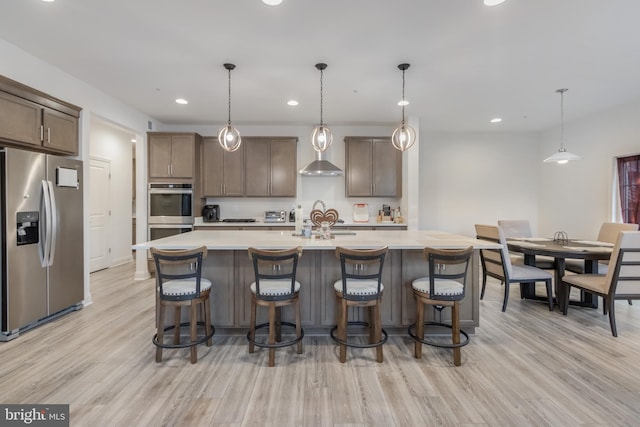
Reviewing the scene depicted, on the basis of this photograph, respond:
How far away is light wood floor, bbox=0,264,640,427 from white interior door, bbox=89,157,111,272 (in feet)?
9.62

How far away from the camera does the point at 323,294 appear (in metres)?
2.85

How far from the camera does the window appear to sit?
4.39m

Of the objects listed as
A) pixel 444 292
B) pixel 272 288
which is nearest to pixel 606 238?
pixel 444 292

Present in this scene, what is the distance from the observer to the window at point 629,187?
14.4ft

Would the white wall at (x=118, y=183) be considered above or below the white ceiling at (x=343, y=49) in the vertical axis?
below

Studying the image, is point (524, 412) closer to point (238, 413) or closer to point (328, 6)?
point (238, 413)

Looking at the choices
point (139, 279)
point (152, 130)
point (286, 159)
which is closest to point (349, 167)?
point (286, 159)

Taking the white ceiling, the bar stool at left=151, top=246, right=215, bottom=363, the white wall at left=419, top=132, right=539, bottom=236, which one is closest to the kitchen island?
the bar stool at left=151, top=246, right=215, bottom=363

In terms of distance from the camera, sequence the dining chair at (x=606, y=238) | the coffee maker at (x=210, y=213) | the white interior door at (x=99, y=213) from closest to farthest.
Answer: the dining chair at (x=606, y=238) → the coffee maker at (x=210, y=213) → the white interior door at (x=99, y=213)

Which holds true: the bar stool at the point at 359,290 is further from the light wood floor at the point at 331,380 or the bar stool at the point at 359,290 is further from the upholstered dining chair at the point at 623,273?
the upholstered dining chair at the point at 623,273

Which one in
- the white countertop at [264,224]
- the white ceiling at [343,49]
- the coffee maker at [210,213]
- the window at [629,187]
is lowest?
the white countertop at [264,224]

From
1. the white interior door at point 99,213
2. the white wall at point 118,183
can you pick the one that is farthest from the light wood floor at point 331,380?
the white wall at point 118,183

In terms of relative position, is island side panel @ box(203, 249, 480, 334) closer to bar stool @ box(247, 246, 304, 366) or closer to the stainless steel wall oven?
bar stool @ box(247, 246, 304, 366)

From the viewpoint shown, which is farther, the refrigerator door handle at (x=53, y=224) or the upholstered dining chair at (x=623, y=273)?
the refrigerator door handle at (x=53, y=224)
